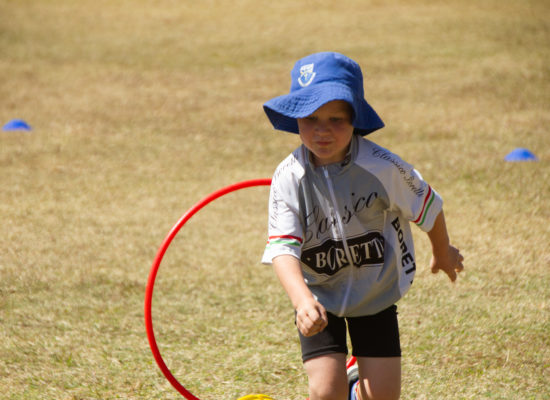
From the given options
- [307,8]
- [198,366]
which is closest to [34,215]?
[198,366]

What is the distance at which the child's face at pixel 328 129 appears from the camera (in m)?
2.62

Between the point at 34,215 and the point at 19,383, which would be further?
the point at 34,215

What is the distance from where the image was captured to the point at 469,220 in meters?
6.05

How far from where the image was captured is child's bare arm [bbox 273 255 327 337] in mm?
2295

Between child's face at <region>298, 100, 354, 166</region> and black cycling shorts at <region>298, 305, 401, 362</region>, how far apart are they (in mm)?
683

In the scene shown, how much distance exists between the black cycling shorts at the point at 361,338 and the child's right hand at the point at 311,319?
0.47m

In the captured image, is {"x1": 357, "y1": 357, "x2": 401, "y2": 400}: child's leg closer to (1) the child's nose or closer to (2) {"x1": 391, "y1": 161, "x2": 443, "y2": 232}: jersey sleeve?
(2) {"x1": 391, "y1": 161, "x2": 443, "y2": 232}: jersey sleeve

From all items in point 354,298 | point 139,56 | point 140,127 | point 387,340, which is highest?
point 139,56

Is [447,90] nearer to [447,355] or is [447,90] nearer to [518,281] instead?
[518,281]

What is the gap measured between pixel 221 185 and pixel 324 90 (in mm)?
4815

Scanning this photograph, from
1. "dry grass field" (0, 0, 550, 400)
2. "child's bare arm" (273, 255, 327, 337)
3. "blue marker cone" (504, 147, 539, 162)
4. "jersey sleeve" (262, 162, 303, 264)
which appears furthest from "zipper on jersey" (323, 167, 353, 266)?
"blue marker cone" (504, 147, 539, 162)

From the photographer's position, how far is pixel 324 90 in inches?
100

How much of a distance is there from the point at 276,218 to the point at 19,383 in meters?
1.86

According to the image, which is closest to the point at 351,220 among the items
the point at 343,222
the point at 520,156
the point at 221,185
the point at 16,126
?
the point at 343,222
